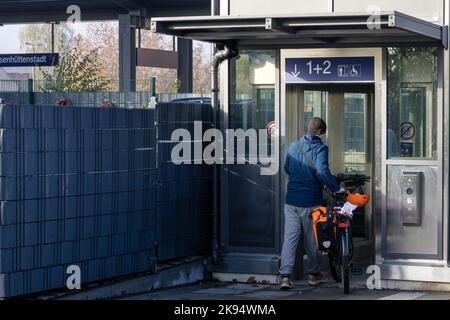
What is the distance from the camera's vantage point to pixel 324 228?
1074cm

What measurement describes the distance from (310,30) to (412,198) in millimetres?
2198

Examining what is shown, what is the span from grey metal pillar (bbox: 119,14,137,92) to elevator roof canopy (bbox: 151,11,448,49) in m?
32.8

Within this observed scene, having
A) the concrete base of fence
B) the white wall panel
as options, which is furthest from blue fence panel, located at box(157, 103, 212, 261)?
the white wall panel

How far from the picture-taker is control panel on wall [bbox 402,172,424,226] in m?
11.0

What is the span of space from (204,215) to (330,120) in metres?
2.30

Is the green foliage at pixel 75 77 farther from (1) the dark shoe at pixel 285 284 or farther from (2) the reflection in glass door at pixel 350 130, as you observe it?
(1) the dark shoe at pixel 285 284

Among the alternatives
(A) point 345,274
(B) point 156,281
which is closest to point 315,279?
(A) point 345,274

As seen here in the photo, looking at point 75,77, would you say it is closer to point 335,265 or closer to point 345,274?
point 335,265

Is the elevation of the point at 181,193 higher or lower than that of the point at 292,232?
higher

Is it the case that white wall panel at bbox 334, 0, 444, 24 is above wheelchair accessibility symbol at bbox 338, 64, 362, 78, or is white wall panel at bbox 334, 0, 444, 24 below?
above

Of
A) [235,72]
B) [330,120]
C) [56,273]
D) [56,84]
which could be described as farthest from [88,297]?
[56,84]

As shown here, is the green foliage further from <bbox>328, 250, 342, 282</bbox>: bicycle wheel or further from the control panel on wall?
the control panel on wall

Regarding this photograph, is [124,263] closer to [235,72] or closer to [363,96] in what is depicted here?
[235,72]

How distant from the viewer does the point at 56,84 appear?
2950 cm
